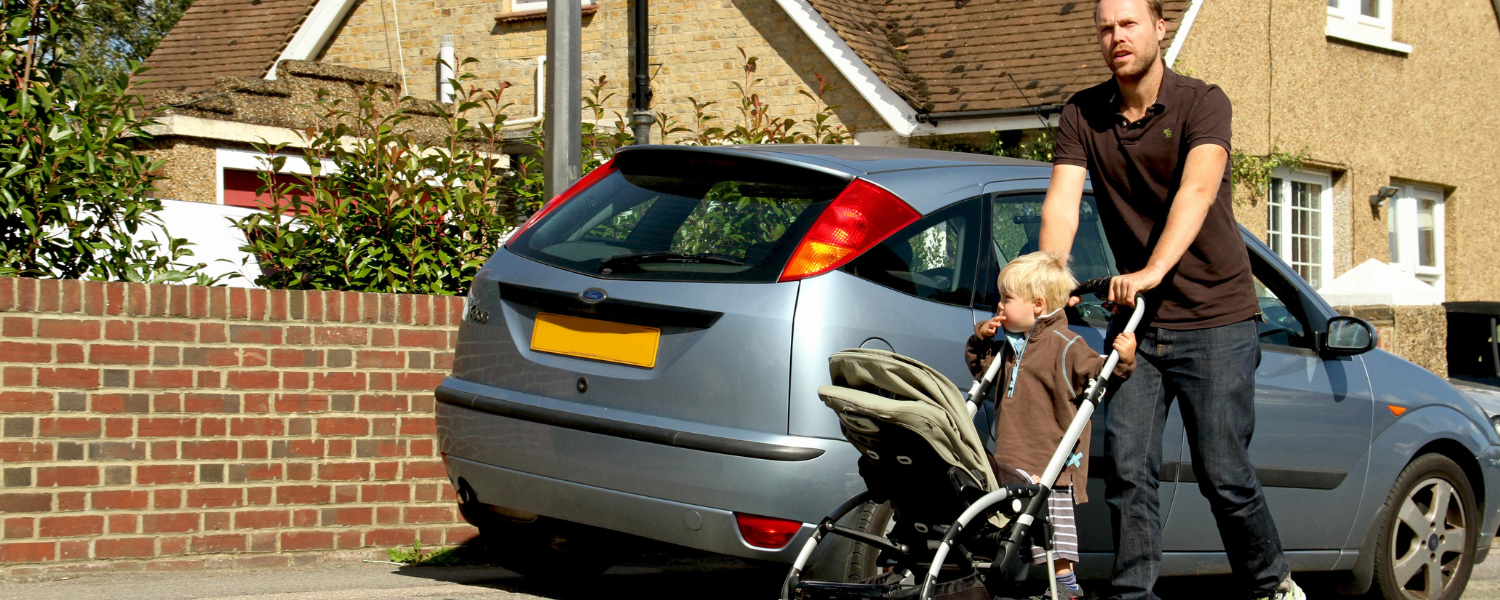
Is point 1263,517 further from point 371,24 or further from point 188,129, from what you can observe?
point 371,24

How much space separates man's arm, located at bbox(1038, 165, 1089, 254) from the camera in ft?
12.8

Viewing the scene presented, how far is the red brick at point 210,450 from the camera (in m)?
5.39

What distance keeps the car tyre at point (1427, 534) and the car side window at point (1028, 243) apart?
1622mm

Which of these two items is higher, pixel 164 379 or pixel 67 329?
pixel 67 329

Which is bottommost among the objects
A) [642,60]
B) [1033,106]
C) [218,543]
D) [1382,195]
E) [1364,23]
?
[218,543]

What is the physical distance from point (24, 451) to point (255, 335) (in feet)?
3.14

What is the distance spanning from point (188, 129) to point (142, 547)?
Result: 7268 millimetres

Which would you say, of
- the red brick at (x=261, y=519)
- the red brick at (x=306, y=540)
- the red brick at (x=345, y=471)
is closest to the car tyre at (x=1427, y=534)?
the red brick at (x=345, y=471)

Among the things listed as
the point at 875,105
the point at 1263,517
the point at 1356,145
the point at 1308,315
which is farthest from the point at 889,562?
the point at 1356,145

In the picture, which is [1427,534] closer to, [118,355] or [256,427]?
[256,427]

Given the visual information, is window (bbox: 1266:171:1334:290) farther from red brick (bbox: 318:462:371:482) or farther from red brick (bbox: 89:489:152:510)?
red brick (bbox: 89:489:152:510)

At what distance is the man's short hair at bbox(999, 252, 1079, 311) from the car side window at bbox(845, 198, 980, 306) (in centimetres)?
30

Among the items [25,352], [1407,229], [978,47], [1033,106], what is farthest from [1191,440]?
[1407,229]

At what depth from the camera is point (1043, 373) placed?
11.9ft
